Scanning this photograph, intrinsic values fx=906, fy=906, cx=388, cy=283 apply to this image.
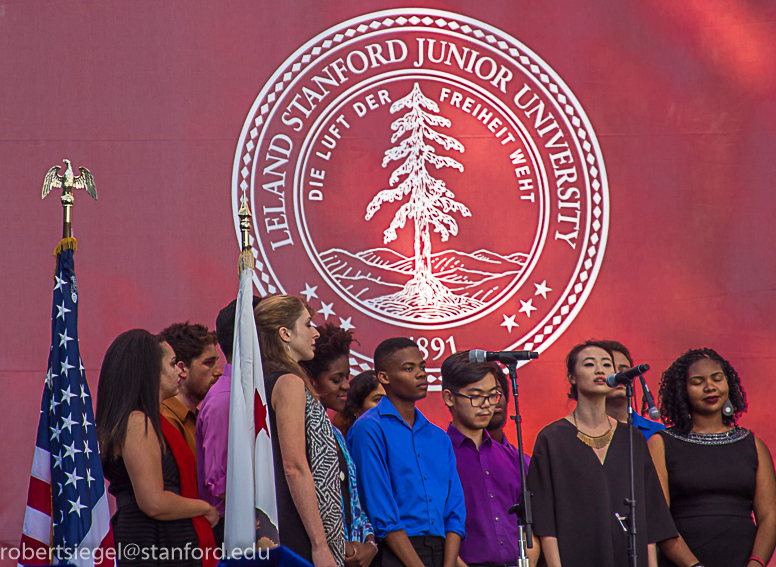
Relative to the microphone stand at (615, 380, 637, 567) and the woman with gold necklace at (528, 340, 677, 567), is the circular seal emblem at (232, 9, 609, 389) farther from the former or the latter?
the microphone stand at (615, 380, 637, 567)

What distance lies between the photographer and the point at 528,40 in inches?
186

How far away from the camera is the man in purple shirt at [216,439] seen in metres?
3.04

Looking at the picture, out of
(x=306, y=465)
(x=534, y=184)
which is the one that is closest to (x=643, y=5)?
(x=534, y=184)

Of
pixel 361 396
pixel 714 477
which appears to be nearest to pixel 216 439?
pixel 361 396

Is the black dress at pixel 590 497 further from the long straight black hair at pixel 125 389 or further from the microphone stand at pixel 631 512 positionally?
the long straight black hair at pixel 125 389

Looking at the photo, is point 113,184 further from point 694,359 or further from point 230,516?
point 694,359

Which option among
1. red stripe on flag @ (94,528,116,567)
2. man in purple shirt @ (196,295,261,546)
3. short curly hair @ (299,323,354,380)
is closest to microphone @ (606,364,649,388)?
short curly hair @ (299,323,354,380)

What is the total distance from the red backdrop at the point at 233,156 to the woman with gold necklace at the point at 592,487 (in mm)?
1310

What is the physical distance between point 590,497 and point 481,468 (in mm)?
534

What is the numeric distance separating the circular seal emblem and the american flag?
153 cm

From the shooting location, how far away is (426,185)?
15.1 feet

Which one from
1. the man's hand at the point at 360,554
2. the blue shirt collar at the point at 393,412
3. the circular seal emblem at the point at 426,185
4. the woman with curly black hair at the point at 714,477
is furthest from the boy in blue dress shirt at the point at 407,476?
the circular seal emblem at the point at 426,185

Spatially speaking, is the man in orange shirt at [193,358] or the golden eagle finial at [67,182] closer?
the golden eagle finial at [67,182]

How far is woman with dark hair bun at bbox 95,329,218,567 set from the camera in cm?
270
